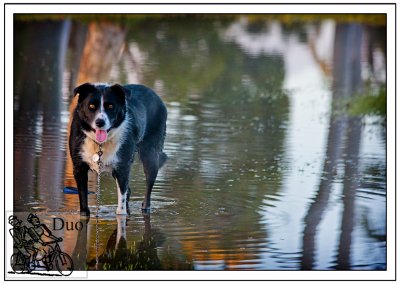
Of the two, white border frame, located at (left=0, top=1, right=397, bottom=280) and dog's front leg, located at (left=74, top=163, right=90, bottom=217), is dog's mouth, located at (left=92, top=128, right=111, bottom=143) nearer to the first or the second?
dog's front leg, located at (left=74, top=163, right=90, bottom=217)

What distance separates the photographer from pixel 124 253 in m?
8.11

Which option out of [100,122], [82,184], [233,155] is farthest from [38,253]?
[233,155]

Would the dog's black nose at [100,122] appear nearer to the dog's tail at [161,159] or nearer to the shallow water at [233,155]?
the shallow water at [233,155]

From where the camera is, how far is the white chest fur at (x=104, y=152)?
8.47 metres

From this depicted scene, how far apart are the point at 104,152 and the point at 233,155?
10.8 ft

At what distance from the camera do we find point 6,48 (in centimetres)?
945

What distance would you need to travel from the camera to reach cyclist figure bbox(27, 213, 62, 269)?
800cm

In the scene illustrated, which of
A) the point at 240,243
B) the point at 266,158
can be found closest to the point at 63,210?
the point at 240,243

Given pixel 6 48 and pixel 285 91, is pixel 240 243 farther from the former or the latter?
pixel 285 91

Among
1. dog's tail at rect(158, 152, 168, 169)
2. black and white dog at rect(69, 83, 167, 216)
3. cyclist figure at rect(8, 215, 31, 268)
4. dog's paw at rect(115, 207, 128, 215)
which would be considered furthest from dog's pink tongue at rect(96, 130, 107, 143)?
dog's tail at rect(158, 152, 168, 169)

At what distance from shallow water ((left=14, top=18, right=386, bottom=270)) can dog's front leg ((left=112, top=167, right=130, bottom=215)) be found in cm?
10

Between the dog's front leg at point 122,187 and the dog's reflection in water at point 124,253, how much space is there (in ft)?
0.94

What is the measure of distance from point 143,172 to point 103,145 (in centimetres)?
134

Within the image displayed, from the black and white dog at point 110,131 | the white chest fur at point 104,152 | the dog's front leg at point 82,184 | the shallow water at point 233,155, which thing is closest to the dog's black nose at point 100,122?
the black and white dog at point 110,131
